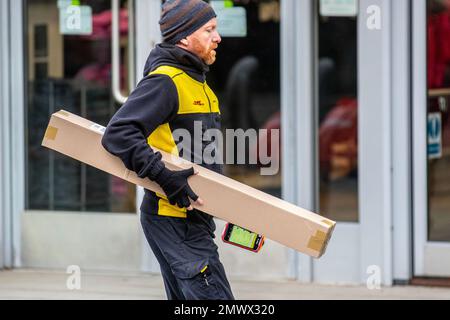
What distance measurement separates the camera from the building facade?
664cm

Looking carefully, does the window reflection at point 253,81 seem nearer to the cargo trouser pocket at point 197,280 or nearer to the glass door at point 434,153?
the glass door at point 434,153

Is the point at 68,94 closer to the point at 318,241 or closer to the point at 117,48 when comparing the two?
the point at 117,48

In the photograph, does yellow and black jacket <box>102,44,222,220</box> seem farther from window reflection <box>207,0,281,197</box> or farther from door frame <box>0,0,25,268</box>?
door frame <box>0,0,25,268</box>

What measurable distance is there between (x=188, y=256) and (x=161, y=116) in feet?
1.89

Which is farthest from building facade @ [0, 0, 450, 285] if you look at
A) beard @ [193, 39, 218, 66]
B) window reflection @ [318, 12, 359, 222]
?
beard @ [193, 39, 218, 66]

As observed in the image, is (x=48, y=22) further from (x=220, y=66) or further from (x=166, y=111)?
(x=166, y=111)

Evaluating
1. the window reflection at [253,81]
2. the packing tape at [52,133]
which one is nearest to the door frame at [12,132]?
the window reflection at [253,81]

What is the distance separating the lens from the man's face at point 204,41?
4.22 m

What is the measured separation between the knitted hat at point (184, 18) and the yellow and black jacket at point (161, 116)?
60mm
